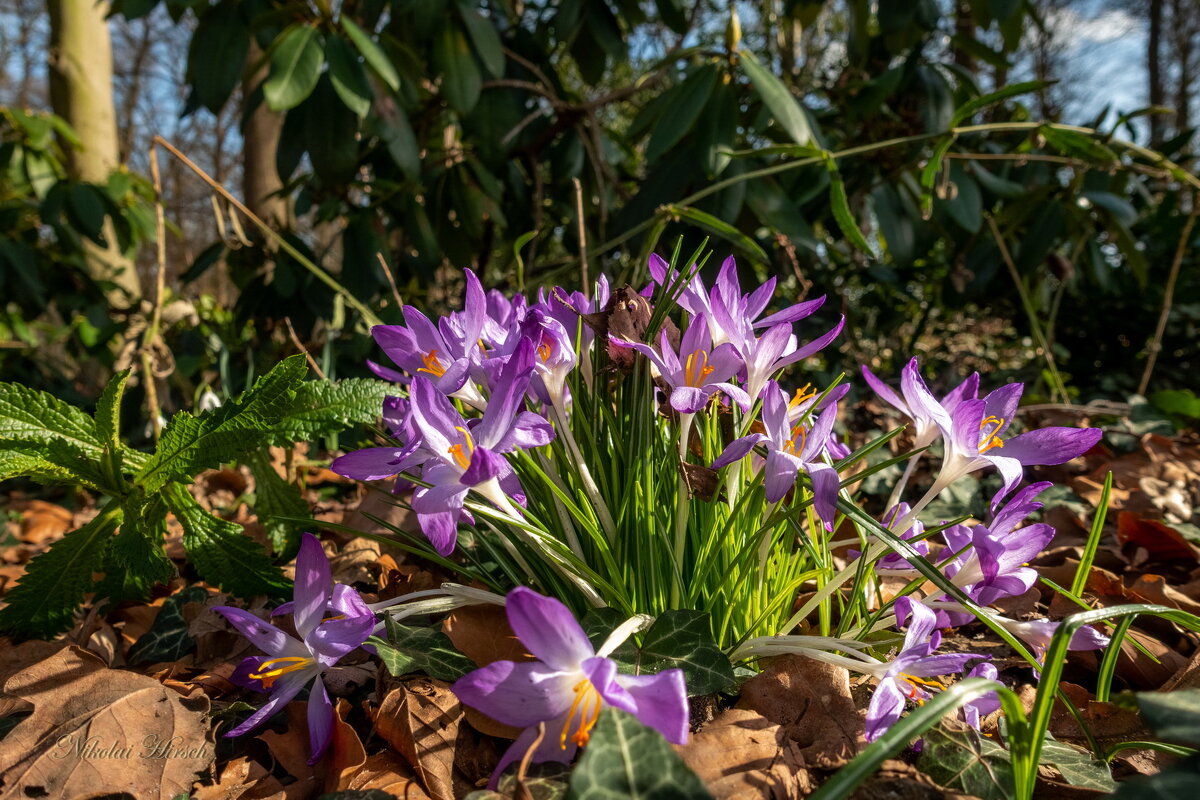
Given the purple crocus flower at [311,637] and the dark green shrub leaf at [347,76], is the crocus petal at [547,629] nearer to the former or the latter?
Result: the purple crocus flower at [311,637]

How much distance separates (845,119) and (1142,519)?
154cm

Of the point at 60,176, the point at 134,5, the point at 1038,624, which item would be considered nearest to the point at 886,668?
the point at 1038,624

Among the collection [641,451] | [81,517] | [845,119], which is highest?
[845,119]

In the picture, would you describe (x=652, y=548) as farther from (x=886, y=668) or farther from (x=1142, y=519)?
(x=1142, y=519)

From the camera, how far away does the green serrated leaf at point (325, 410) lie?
995 millimetres

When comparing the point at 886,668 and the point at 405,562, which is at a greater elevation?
the point at 886,668

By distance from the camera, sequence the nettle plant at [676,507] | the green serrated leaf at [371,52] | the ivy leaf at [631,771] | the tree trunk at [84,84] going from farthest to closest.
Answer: the tree trunk at [84,84] < the green serrated leaf at [371,52] < the nettle plant at [676,507] < the ivy leaf at [631,771]

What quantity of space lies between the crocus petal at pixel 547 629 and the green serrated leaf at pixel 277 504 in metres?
0.65

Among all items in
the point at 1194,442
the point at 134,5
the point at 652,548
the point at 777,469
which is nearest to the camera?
the point at 777,469

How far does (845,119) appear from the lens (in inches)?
95.4

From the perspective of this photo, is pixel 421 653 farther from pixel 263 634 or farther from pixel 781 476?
pixel 781 476

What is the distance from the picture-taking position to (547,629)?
1.95ft

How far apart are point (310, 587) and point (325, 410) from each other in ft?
0.94

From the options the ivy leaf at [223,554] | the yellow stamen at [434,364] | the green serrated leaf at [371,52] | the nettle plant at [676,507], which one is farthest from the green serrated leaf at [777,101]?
the ivy leaf at [223,554]
